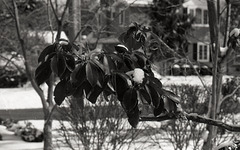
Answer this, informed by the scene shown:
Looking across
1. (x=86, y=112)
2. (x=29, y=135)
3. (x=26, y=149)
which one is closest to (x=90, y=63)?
(x=86, y=112)

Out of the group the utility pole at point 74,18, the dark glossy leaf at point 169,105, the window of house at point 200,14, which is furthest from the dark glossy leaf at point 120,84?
the window of house at point 200,14

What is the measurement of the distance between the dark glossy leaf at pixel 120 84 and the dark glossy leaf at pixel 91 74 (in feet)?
0.33

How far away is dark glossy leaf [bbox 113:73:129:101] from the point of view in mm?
1612

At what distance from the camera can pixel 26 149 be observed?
31.1ft

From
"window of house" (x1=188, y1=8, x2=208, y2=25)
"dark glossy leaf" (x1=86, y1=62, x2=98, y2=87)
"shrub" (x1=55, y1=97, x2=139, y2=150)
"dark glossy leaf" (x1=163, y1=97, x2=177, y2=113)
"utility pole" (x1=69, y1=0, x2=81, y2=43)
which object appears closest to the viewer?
"dark glossy leaf" (x1=86, y1=62, x2=98, y2=87)

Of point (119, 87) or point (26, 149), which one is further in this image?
point (26, 149)

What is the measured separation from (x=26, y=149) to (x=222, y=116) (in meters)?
4.06

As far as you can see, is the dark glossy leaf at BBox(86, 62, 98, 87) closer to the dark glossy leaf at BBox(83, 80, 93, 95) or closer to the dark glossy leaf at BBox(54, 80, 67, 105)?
the dark glossy leaf at BBox(83, 80, 93, 95)

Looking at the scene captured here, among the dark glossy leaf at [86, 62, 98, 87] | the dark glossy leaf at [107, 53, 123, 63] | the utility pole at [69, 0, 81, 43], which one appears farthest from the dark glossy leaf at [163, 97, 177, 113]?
the utility pole at [69, 0, 81, 43]

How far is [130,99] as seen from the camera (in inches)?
62.6

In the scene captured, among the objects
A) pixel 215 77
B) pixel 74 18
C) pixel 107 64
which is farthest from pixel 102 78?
pixel 74 18

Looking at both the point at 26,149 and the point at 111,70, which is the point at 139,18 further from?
the point at 111,70

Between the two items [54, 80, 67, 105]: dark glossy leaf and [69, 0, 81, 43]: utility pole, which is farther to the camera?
[69, 0, 81, 43]: utility pole

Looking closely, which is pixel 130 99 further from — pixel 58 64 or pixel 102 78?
pixel 58 64
